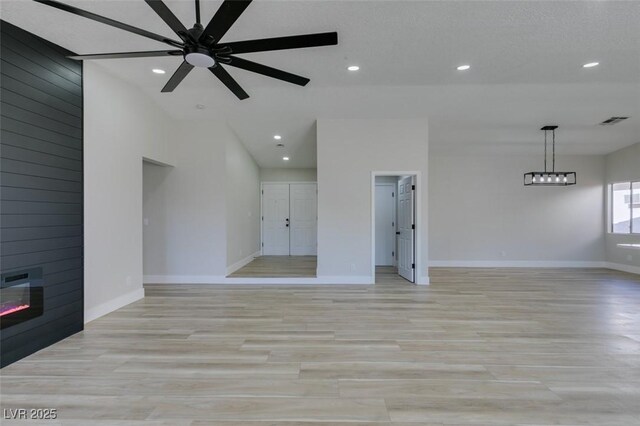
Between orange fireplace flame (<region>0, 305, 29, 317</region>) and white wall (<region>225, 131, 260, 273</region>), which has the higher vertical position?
white wall (<region>225, 131, 260, 273</region>)

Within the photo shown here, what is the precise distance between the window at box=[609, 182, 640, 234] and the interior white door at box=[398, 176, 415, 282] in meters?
5.46

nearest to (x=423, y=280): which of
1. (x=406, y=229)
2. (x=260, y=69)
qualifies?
(x=406, y=229)

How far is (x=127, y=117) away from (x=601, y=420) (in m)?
5.79

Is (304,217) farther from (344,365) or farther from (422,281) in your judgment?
(344,365)

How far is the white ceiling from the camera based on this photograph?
2.59 m

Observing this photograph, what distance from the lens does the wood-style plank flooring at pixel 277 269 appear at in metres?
5.59

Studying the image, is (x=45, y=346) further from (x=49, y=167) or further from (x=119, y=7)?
(x=119, y=7)

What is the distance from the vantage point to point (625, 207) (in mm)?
6789

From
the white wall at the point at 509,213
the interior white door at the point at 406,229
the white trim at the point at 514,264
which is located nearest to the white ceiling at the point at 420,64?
the white wall at the point at 509,213

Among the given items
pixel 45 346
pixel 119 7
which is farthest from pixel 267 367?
pixel 119 7

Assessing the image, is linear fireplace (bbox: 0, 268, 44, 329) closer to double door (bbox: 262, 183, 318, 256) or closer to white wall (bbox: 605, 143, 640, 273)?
double door (bbox: 262, 183, 318, 256)

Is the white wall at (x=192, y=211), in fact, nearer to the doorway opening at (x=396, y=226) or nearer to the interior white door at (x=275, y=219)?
the doorway opening at (x=396, y=226)

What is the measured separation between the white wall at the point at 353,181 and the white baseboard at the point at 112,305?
296 centimetres

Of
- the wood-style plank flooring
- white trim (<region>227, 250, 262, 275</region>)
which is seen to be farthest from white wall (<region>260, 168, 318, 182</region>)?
the wood-style plank flooring
